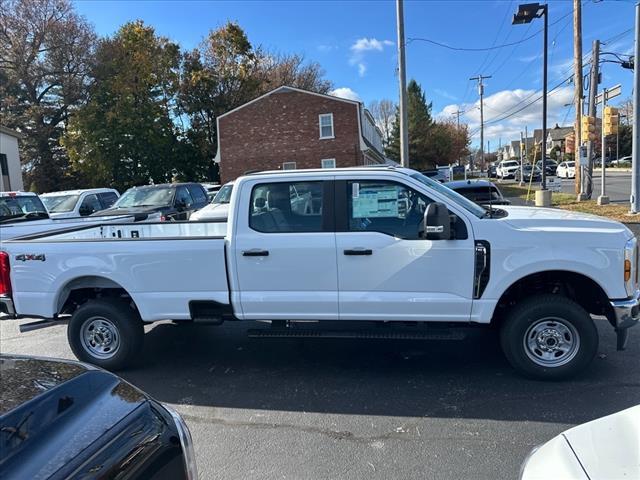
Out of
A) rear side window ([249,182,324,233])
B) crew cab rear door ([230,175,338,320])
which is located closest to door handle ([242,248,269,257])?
crew cab rear door ([230,175,338,320])

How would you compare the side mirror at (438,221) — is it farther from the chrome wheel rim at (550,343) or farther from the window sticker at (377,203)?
the chrome wheel rim at (550,343)

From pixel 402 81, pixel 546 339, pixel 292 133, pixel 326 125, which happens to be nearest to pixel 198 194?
pixel 402 81

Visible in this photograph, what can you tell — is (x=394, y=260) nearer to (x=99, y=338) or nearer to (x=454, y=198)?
(x=454, y=198)

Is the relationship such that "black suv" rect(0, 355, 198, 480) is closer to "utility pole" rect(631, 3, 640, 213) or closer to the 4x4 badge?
the 4x4 badge

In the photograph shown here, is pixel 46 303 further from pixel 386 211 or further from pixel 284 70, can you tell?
pixel 284 70

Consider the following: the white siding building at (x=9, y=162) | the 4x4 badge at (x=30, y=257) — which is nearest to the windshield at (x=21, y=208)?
the 4x4 badge at (x=30, y=257)

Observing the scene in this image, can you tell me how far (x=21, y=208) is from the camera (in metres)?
10.8

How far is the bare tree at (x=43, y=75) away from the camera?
1433 inches

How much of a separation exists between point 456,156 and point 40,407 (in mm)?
75012

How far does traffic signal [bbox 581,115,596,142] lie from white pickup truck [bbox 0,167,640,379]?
16.6 meters

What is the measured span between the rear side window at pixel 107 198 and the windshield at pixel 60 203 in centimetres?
75

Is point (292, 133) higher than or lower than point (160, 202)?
higher

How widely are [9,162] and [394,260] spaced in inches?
1296

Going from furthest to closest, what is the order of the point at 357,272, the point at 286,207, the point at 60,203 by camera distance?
the point at 60,203, the point at 286,207, the point at 357,272
